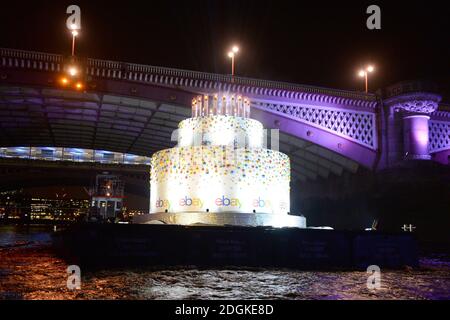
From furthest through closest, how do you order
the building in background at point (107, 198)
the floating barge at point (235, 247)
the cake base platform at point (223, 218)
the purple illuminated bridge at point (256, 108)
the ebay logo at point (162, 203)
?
the building in background at point (107, 198) → the purple illuminated bridge at point (256, 108) → the ebay logo at point (162, 203) → the cake base platform at point (223, 218) → the floating barge at point (235, 247)

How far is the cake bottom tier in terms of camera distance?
19.1m

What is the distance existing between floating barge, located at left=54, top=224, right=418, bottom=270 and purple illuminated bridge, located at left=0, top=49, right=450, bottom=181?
16.9 metres

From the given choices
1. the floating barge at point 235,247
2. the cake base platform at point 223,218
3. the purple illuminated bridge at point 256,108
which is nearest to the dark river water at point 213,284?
the floating barge at point 235,247

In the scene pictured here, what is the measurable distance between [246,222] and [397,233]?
649 cm

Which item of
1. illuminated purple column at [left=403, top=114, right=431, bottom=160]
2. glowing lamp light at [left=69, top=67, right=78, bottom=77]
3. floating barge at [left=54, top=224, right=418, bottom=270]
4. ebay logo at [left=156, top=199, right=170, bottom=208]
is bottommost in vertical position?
floating barge at [left=54, top=224, right=418, bottom=270]

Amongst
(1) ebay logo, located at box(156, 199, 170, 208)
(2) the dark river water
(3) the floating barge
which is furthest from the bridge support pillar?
(2) the dark river water

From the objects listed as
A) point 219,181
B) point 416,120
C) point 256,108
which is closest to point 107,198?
point 256,108

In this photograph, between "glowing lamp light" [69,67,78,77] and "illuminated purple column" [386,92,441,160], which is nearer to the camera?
"glowing lamp light" [69,67,78,77]

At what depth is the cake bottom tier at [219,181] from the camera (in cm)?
1911

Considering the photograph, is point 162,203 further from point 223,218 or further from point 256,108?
point 256,108

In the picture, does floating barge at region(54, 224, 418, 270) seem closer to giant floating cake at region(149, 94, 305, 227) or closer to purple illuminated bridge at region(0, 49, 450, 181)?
giant floating cake at region(149, 94, 305, 227)

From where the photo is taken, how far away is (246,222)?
59.2 ft

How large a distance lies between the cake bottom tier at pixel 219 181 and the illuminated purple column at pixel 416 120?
19.2 meters

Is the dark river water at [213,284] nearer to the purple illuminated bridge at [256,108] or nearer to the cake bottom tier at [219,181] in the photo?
the cake bottom tier at [219,181]
